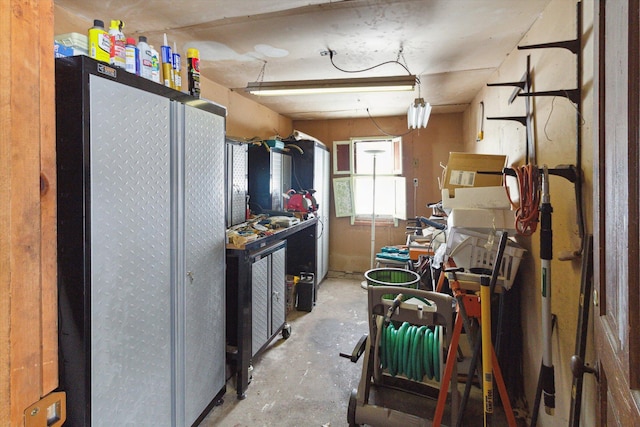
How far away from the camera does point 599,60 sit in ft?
2.68

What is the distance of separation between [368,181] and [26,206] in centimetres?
516

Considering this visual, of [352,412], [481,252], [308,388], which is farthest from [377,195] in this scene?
[352,412]

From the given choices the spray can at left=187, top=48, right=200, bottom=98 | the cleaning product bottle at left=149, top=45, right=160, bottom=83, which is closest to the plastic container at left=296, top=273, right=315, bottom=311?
the spray can at left=187, top=48, right=200, bottom=98

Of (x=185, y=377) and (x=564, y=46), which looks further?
(x=185, y=377)

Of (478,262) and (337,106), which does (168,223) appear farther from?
(337,106)

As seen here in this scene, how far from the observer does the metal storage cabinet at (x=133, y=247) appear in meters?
1.29

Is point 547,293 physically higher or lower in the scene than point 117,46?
lower

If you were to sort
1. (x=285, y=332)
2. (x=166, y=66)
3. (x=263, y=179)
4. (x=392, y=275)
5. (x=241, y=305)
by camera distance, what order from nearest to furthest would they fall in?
(x=166, y=66) < (x=241, y=305) < (x=392, y=275) < (x=285, y=332) < (x=263, y=179)

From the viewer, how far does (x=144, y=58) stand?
160 centimetres

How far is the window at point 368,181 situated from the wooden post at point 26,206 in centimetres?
491

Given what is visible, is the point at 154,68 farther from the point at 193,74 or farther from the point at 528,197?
the point at 528,197

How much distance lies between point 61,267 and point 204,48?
6.76ft

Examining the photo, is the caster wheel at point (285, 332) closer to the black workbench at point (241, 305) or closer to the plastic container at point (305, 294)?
the black workbench at point (241, 305)

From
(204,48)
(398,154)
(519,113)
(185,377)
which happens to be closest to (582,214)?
(519,113)
